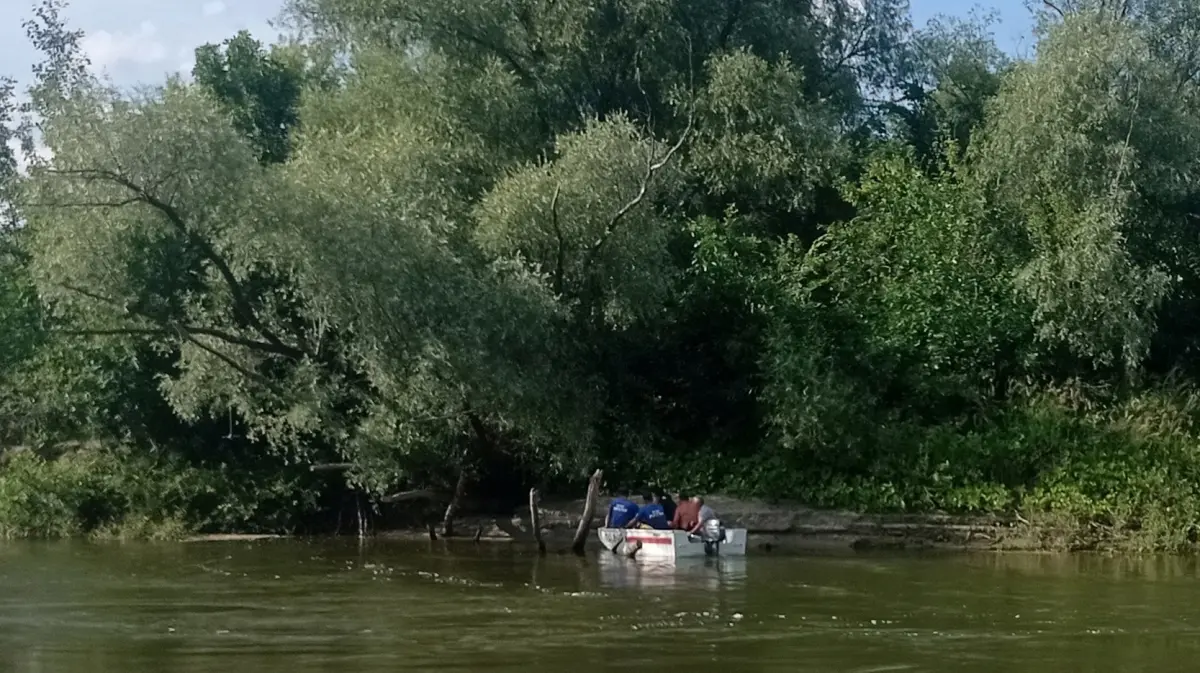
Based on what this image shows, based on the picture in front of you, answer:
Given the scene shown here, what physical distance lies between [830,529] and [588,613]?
10199mm

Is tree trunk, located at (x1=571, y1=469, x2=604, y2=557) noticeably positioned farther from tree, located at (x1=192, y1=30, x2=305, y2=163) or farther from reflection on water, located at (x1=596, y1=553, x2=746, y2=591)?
tree, located at (x1=192, y1=30, x2=305, y2=163)

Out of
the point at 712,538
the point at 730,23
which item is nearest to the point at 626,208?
the point at 712,538

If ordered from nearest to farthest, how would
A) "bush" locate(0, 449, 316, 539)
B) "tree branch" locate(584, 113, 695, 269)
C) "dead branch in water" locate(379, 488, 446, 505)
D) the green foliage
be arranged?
the green foliage, "tree branch" locate(584, 113, 695, 269), "dead branch in water" locate(379, 488, 446, 505), "bush" locate(0, 449, 316, 539)

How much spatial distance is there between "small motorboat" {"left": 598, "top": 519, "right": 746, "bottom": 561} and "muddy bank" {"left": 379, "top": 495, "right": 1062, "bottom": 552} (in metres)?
1.68

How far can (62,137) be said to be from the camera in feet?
79.8

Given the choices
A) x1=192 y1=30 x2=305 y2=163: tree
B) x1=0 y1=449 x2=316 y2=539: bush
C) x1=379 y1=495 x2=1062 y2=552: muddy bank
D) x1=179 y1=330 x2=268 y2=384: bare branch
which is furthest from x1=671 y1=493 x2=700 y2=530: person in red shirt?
x1=192 y1=30 x2=305 y2=163: tree

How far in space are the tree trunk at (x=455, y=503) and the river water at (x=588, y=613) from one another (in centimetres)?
231

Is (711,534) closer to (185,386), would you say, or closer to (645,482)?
(645,482)

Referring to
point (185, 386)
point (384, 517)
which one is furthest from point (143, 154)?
point (384, 517)

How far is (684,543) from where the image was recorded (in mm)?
25078

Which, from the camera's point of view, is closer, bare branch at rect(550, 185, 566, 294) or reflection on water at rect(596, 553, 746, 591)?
reflection on water at rect(596, 553, 746, 591)

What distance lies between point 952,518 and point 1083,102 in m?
8.36

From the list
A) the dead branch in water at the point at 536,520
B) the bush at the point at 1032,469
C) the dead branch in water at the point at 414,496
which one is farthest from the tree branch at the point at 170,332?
the bush at the point at 1032,469

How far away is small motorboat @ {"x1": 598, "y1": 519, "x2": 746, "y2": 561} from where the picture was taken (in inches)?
986
